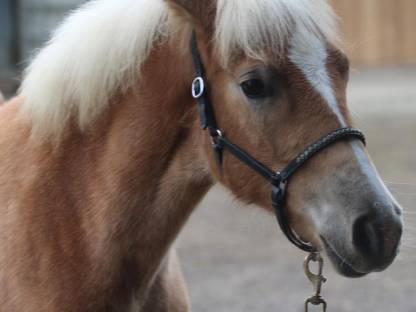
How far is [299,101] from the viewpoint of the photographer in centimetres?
222

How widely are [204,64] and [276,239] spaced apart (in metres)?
4.29

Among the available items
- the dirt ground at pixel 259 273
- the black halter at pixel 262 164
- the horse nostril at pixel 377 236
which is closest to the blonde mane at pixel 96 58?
the black halter at pixel 262 164

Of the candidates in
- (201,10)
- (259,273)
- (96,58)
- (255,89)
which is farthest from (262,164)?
(259,273)

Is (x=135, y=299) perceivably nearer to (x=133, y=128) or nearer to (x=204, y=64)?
(x=133, y=128)

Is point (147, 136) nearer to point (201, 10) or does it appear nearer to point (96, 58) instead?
point (96, 58)

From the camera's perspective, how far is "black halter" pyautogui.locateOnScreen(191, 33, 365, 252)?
7.19ft

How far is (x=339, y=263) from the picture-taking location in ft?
7.18

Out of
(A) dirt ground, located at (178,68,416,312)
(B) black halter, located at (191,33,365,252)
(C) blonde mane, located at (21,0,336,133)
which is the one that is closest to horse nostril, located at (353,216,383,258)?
(B) black halter, located at (191,33,365,252)

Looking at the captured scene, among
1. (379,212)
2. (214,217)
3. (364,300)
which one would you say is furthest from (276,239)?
(379,212)

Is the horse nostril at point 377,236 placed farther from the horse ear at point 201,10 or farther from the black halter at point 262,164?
the horse ear at point 201,10

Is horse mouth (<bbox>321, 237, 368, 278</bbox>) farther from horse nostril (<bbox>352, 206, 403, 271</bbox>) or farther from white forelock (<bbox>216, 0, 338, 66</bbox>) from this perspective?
white forelock (<bbox>216, 0, 338, 66</bbox>)

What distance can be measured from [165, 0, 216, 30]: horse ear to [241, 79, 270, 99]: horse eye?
0.22m

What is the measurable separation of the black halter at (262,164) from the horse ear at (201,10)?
2.4 inches

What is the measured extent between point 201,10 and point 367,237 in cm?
78
